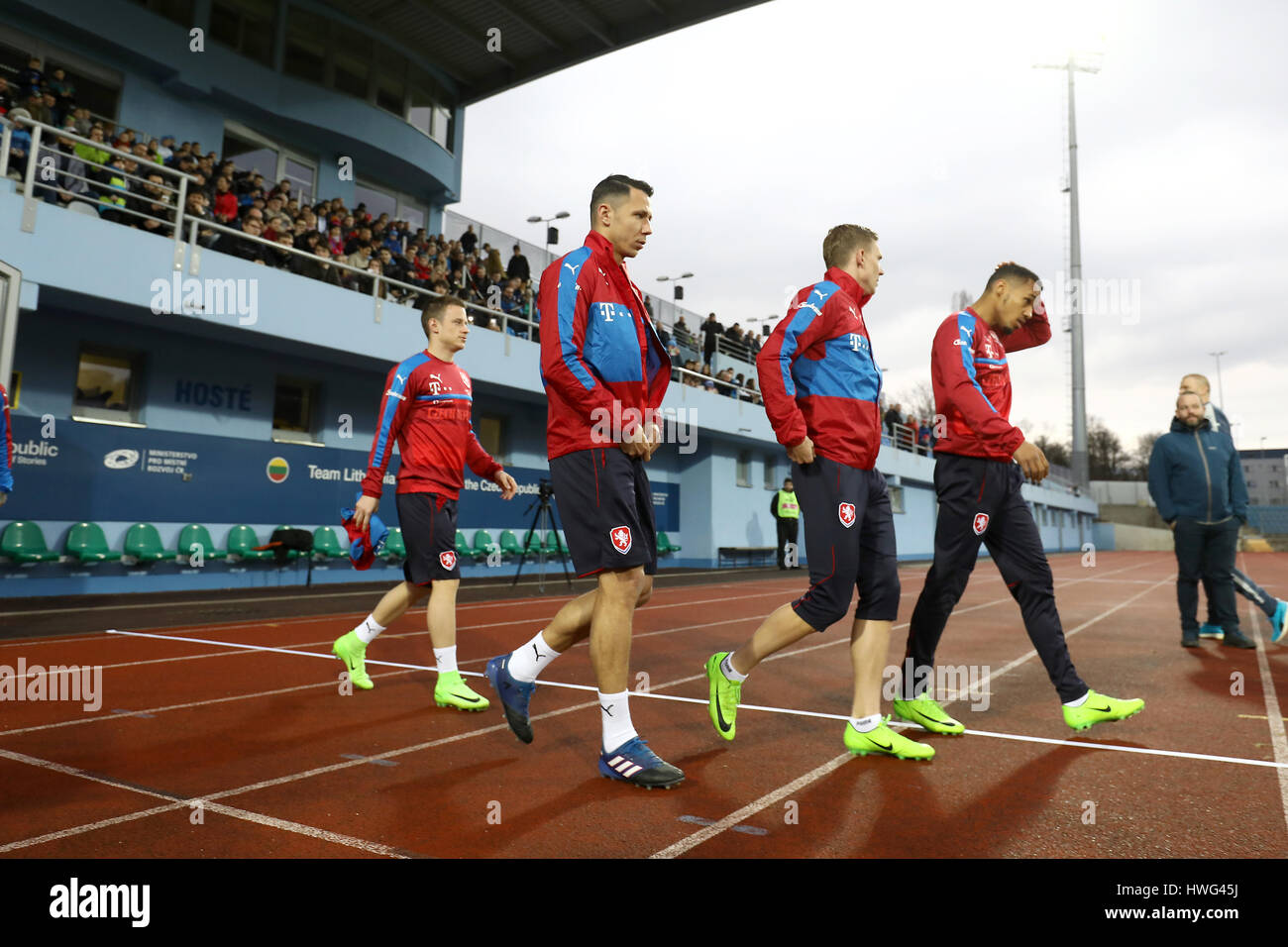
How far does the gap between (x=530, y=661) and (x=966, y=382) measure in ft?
7.41

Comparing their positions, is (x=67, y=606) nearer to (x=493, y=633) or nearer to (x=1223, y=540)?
(x=493, y=633)

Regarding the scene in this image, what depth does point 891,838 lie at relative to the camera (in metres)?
2.33

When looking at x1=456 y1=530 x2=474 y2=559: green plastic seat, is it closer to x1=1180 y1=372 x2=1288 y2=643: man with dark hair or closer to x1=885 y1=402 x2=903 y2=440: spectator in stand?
x1=1180 y1=372 x2=1288 y2=643: man with dark hair

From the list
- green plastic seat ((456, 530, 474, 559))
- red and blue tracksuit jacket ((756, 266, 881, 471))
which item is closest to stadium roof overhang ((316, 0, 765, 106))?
green plastic seat ((456, 530, 474, 559))

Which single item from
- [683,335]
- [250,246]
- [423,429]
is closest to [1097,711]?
[423,429]

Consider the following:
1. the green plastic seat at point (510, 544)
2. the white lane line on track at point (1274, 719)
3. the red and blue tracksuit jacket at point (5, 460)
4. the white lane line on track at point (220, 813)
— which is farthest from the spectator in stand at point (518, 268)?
the white lane line on track at point (220, 813)

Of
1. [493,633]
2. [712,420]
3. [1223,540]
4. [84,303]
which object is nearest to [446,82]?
[712,420]

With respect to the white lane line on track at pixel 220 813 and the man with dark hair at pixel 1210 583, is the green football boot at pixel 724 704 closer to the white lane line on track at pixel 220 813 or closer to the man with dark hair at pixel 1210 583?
the white lane line on track at pixel 220 813

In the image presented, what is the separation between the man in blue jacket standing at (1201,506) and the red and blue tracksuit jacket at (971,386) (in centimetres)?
357

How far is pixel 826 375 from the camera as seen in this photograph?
338 centimetres

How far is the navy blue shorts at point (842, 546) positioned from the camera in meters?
3.22

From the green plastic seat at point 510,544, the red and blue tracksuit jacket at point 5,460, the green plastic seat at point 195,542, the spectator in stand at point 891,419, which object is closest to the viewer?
the red and blue tracksuit jacket at point 5,460

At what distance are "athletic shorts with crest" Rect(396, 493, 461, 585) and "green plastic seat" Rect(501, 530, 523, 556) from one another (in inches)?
452
